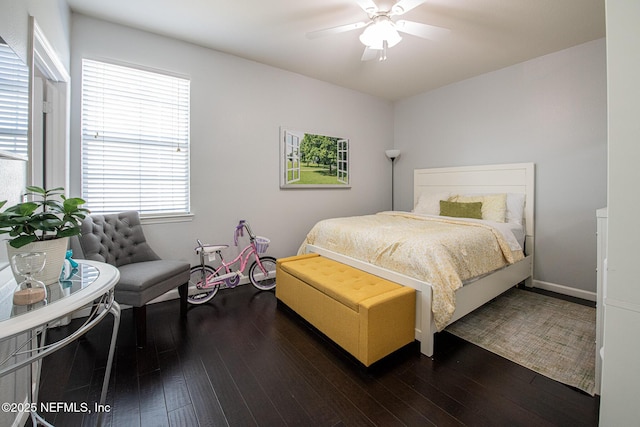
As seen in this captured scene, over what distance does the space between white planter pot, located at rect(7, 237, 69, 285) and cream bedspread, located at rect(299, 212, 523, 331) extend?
2.01m

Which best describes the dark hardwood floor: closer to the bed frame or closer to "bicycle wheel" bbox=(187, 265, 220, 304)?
the bed frame

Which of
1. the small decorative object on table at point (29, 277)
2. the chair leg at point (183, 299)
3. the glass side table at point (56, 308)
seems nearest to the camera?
the glass side table at point (56, 308)

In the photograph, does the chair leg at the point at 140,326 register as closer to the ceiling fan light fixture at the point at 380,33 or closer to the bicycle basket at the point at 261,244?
the bicycle basket at the point at 261,244

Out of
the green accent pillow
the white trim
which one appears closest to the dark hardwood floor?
the white trim

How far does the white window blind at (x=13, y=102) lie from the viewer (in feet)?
3.99

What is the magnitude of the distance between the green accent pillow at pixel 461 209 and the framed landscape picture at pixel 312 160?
1.46m

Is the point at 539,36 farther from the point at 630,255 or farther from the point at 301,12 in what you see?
the point at 630,255

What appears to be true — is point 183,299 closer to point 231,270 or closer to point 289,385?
point 231,270

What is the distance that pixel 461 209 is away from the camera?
3443 mm

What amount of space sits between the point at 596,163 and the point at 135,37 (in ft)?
16.0

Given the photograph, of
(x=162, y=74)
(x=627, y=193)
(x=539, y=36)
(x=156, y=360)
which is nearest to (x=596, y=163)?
(x=539, y=36)

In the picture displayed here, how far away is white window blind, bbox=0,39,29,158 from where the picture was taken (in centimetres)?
122

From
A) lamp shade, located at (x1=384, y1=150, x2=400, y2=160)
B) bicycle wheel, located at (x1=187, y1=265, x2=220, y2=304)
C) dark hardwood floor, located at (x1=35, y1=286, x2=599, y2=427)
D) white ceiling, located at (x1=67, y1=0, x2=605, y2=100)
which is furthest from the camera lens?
lamp shade, located at (x1=384, y1=150, x2=400, y2=160)

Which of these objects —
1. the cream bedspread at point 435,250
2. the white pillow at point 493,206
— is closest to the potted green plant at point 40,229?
the cream bedspread at point 435,250
